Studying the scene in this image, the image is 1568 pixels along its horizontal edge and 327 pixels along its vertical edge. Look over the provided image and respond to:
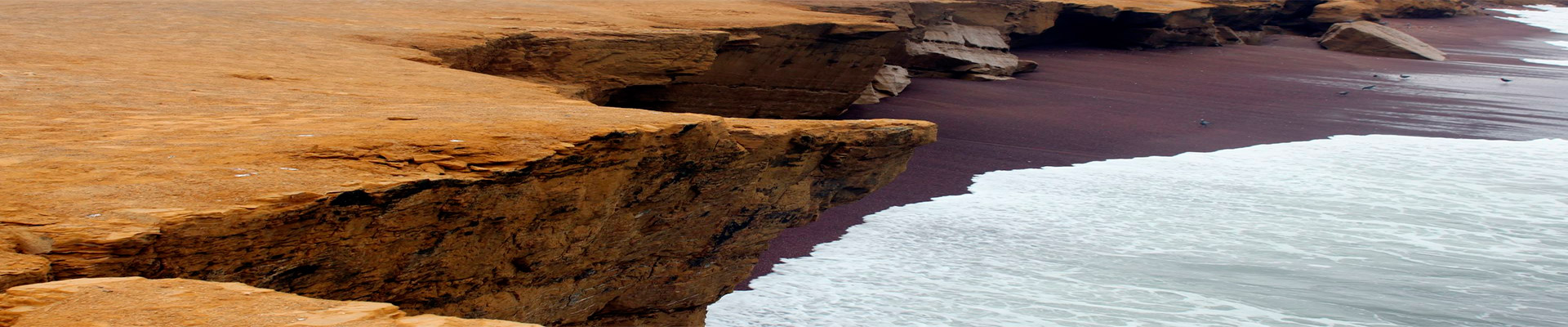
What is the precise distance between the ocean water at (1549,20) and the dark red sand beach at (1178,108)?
0.55m

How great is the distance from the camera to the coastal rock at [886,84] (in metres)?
10.9

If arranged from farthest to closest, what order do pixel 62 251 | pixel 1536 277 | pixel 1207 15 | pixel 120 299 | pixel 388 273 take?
pixel 1207 15 → pixel 1536 277 → pixel 388 273 → pixel 62 251 → pixel 120 299

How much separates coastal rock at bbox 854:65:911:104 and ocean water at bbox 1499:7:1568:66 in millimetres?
9829

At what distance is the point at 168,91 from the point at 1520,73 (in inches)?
606

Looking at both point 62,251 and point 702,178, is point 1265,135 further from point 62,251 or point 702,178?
point 62,251

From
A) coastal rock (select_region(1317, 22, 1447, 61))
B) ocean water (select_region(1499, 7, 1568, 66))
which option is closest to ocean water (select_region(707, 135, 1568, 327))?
coastal rock (select_region(1317, 22, 1447, 61))

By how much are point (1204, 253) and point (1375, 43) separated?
12389 millimetres

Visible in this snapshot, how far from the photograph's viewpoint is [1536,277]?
566 cm

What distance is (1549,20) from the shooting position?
2520 cm

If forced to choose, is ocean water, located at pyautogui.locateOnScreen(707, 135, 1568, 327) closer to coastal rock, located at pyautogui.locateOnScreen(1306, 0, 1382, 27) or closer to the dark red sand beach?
the dark red sand beach

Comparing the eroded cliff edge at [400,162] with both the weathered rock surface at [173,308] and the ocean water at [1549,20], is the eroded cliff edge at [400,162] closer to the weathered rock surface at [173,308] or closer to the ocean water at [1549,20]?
the weathered rock surface at [173,308]

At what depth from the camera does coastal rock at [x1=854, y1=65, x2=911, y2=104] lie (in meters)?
10.9

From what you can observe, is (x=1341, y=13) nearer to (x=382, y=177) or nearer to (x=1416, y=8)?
(x=1416, y=8)

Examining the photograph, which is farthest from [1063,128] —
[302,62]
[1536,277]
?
[302,62]
